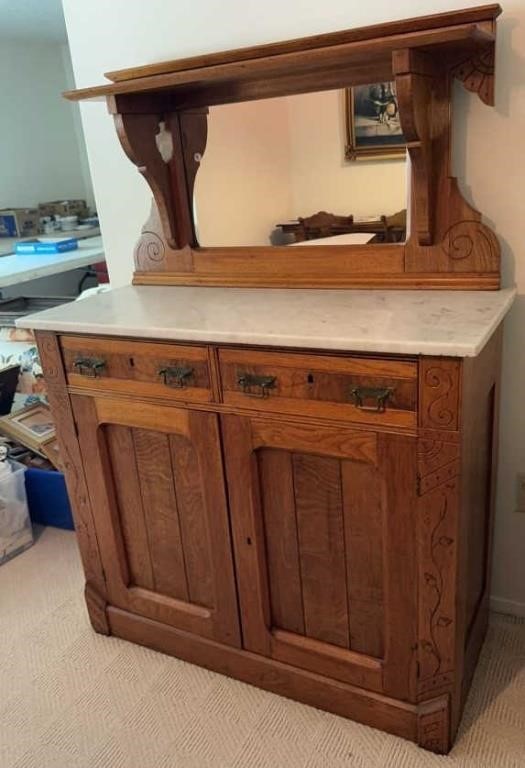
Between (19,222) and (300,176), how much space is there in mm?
3384

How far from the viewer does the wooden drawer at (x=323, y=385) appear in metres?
1.24

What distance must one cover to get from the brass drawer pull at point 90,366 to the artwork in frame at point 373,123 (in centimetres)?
81

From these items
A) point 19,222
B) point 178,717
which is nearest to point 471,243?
point 178,717

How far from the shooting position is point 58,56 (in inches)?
191

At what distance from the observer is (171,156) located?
1820 mm

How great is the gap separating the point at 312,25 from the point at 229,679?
170 cm

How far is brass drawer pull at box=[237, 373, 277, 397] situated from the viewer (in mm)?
1369

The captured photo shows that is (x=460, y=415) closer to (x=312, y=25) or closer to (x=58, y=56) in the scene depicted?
(x=312, y=25)

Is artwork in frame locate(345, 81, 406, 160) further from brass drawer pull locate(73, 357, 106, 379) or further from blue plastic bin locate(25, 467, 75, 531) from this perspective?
blue plastic bin locate(25, 467, 75, 531)

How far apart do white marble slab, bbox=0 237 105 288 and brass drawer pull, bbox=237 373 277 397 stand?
2.06 meters

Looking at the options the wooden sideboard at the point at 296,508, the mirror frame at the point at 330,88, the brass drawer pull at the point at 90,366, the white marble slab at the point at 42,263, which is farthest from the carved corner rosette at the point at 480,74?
the white marble slab at the point at 42,263

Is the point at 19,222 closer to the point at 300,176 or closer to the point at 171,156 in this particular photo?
the point at 171,156

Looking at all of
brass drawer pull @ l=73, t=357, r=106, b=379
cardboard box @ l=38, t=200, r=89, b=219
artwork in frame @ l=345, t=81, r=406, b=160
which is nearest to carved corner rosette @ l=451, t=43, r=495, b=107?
artwork in frame @ l=345, t=81, r=406, b=160

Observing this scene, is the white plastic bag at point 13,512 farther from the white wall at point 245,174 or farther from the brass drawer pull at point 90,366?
the white wall at point 245,174
